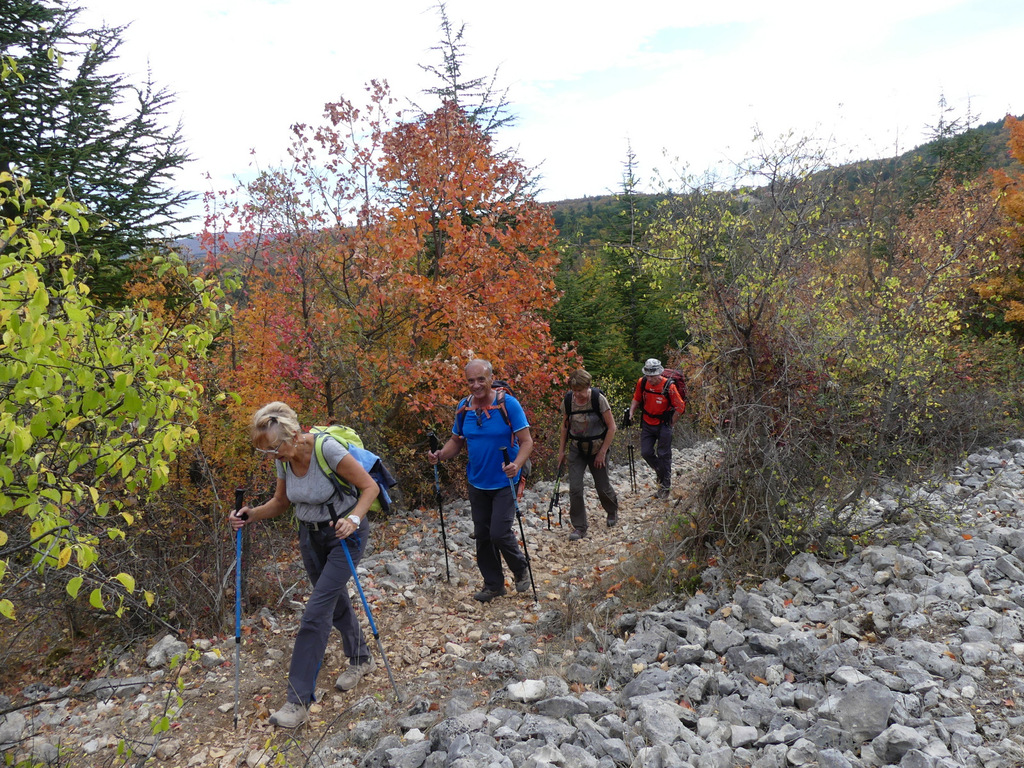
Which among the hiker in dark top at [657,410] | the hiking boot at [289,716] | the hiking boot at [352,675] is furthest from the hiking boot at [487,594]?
the hiker in dark top at [657,410]

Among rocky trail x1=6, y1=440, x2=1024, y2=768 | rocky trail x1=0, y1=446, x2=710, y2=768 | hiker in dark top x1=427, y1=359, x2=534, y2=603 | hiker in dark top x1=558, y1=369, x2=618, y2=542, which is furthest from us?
hiker in dark top x1=558, y1=369, x2=618, y2=542

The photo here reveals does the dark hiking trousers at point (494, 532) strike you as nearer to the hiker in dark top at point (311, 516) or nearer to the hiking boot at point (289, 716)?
the hiker in dark top at point (311, 516)

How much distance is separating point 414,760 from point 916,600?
149 inches

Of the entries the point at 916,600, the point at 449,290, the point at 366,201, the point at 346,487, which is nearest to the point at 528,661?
the point at 346,487

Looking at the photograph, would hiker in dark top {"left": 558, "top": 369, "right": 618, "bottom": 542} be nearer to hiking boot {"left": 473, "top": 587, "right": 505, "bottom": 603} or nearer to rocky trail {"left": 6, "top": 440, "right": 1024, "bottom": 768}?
rocky trail {"left": 6, "top": 440, "right": 1024, "bottom": 768}

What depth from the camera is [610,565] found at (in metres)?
7.10

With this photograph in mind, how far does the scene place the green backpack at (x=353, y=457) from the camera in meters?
4.53

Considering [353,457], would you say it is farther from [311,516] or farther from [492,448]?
[492,448]

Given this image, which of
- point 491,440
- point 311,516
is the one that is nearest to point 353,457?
point 311,516

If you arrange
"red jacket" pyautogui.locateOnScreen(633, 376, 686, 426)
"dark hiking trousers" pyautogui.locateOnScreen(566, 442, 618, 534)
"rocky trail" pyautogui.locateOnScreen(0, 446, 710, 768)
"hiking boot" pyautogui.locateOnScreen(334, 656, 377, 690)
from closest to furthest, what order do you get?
"rocky trail" pyautogui.locateOnScreen(0, 446, 710, 768) → "hiking boot" pyautogui.locateOnScreen(334, 656, 377, 690) → "dark hiking trousers" pyautogui.locateOnScreen(566, 442, 618, 534) → "red jacket" pyautogui.locateOnScreen(633, 376, 686, 426)

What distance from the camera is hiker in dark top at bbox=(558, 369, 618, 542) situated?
7.96 meters

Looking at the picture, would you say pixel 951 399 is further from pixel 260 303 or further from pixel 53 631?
pixel 53 631

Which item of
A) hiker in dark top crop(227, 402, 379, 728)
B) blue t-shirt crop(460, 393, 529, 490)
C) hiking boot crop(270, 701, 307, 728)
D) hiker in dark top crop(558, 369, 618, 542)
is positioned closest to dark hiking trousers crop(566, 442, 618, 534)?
hiker in dark top crop(558, 369, 618, 542)

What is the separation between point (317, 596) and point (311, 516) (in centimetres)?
57
